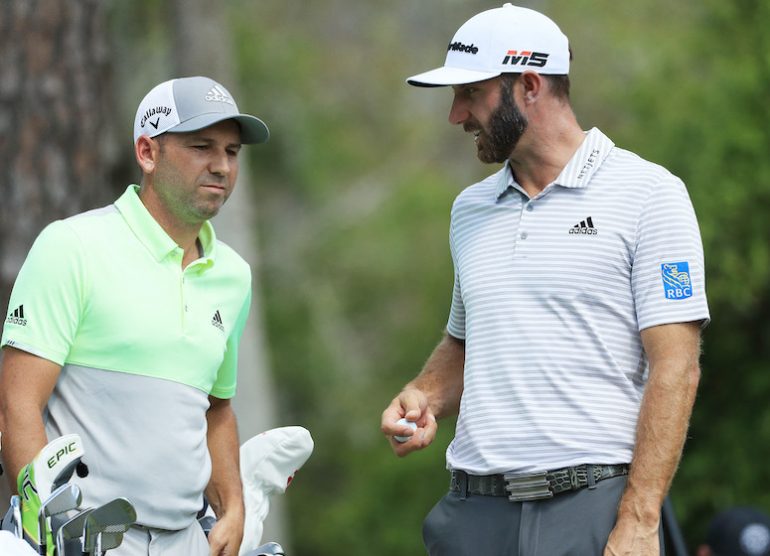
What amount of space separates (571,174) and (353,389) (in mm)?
14982

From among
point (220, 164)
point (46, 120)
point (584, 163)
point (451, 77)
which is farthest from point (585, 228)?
point (46, 120)

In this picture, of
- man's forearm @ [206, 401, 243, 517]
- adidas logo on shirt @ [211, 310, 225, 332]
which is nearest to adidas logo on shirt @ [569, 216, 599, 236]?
adidas logo on shirt @ [211, 310, 225, 332]

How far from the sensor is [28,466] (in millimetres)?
3592

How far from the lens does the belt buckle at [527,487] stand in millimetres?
3881

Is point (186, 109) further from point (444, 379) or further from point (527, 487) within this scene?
point (527, 487)

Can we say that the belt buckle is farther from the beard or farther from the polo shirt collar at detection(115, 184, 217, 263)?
the polo shirt collar at detection(115, 184, 217, 263)

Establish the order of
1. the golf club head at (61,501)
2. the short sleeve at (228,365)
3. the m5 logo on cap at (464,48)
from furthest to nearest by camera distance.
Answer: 1. the short sleeve at (228,365)
2. the m5 logo on cap at (464,48)
3. the golf club head at (61,501)

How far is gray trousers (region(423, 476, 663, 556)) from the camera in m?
3.82

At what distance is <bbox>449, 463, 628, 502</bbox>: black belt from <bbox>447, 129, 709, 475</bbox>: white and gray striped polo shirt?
0.02m

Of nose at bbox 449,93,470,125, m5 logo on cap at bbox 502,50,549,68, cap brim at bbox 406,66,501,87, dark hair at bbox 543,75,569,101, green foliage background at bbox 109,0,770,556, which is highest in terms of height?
m5 logo on cap at bbox 502,50,549,68

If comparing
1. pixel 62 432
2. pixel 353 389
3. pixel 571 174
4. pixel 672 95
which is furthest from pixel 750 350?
pixel 353 389

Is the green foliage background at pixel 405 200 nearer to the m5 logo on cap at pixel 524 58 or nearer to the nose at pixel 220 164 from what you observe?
the m5 logo on cap at pixel 524 58

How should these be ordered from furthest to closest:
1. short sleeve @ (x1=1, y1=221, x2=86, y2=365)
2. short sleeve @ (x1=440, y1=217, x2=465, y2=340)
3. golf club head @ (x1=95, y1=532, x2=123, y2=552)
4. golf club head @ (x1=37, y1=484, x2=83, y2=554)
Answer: short sleeve @ (x1=440, y1=217, x2=465, y2=340)
short sleeve @ (x1=1, y1=221, x2=86, y2=365)
golf club head @ (x1=95, y1=532, x2=123, y2=552)
golf club head @ (x1=37, y1=484, x2=83, y2=554)

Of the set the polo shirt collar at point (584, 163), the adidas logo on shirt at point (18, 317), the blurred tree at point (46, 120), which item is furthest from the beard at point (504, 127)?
the blurred tree at point (46, 120)
